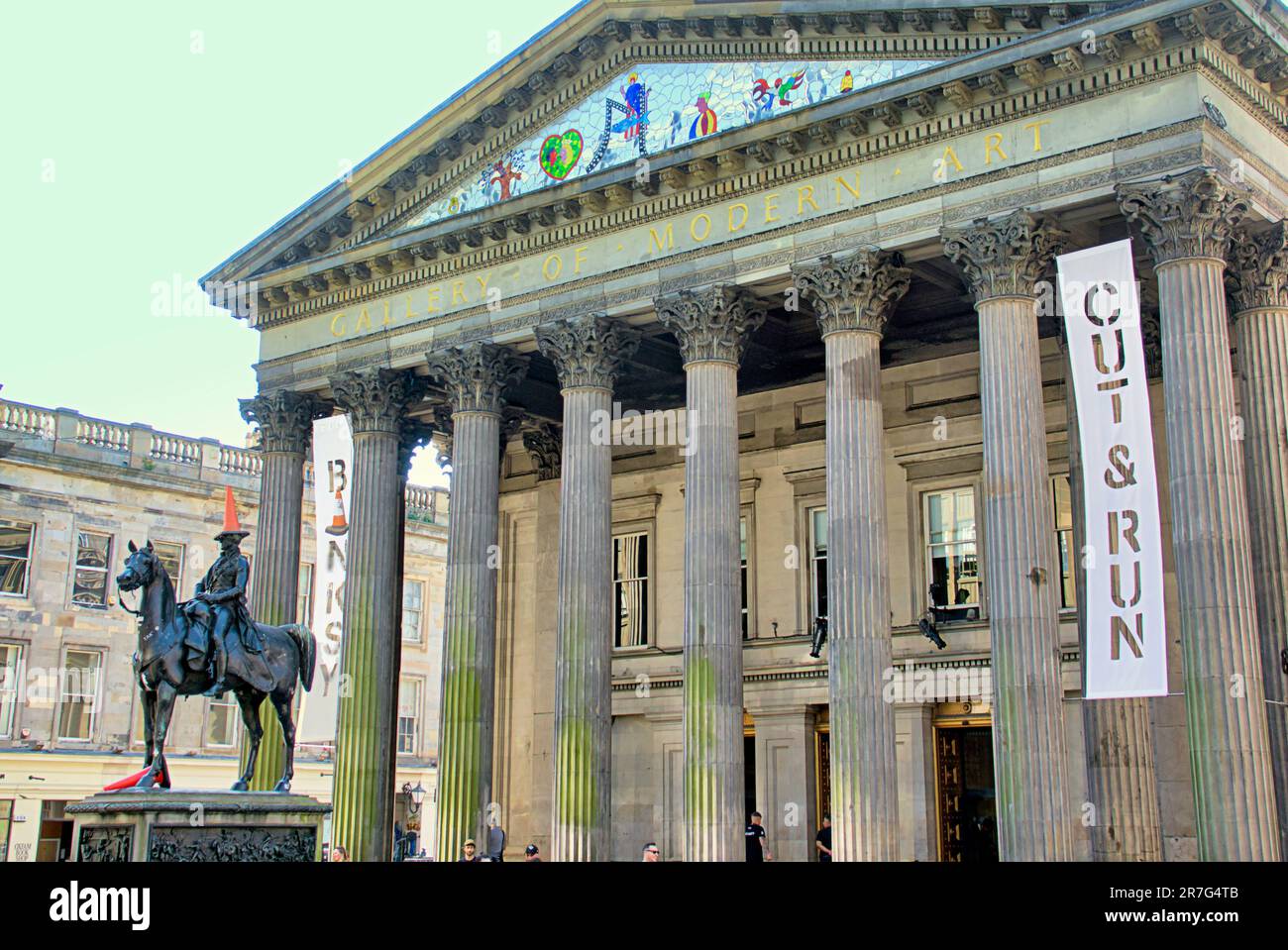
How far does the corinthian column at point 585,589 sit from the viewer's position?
24281mm

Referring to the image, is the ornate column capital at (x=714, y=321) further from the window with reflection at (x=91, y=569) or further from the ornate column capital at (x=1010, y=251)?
the window with reflection at (x=91, y=569)

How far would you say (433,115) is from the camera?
2869 centimetres

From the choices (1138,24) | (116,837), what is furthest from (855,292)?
(116,837)

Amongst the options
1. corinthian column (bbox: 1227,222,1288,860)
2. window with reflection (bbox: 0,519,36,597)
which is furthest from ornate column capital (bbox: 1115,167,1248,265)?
window with reflection (bbox: 0,519,36,597)

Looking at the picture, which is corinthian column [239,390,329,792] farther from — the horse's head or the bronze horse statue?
the horse's head

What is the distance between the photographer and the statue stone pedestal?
49.9ft

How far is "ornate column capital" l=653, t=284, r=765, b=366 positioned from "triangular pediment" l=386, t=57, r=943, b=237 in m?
2.62

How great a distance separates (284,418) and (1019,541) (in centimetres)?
1661

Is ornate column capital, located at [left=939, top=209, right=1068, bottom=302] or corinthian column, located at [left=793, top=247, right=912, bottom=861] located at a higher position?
ornate column capital, located at [left=939, top=209, right=1068, bottom=302]

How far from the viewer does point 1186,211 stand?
19.8m

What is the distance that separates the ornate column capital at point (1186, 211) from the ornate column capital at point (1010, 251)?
1362mm

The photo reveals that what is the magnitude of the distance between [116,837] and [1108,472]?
13.3 meters

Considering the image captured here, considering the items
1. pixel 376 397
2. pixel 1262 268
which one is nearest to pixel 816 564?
pixel 376 397

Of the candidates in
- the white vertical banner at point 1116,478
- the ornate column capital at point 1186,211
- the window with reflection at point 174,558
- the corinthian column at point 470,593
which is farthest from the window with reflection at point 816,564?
the window with reflection at point 174,558
